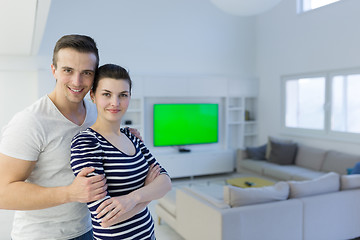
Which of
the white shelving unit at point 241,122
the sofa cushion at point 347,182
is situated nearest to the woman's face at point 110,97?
the sofa cushion at point 347,182

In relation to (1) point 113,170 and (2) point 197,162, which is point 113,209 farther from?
(2) point 197,162

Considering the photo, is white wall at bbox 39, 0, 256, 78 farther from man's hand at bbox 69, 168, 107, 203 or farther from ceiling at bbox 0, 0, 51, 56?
man's hand at bbox 69, 168, 107, 203

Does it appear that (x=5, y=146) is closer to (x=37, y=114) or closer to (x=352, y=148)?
(x=37, y=114)

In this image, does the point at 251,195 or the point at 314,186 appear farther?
the point at 314,186

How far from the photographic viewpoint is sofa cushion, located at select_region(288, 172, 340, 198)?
3.04 meters

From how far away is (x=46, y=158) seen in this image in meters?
1.24

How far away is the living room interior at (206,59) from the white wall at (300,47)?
0.02 metres

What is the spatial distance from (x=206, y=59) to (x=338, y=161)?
3.32 meters

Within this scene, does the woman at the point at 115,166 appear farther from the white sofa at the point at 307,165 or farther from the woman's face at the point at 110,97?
the white sofa at the point at 307,165

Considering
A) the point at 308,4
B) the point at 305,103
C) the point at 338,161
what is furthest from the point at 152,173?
the point at 308,4

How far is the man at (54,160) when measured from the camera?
1.12 metres

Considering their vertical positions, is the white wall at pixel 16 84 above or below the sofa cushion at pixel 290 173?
above

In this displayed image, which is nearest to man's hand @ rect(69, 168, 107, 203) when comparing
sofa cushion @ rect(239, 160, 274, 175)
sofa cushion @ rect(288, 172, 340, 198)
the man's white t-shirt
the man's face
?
the man's white t-shirt

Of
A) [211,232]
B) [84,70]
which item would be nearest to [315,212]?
[211,232]
